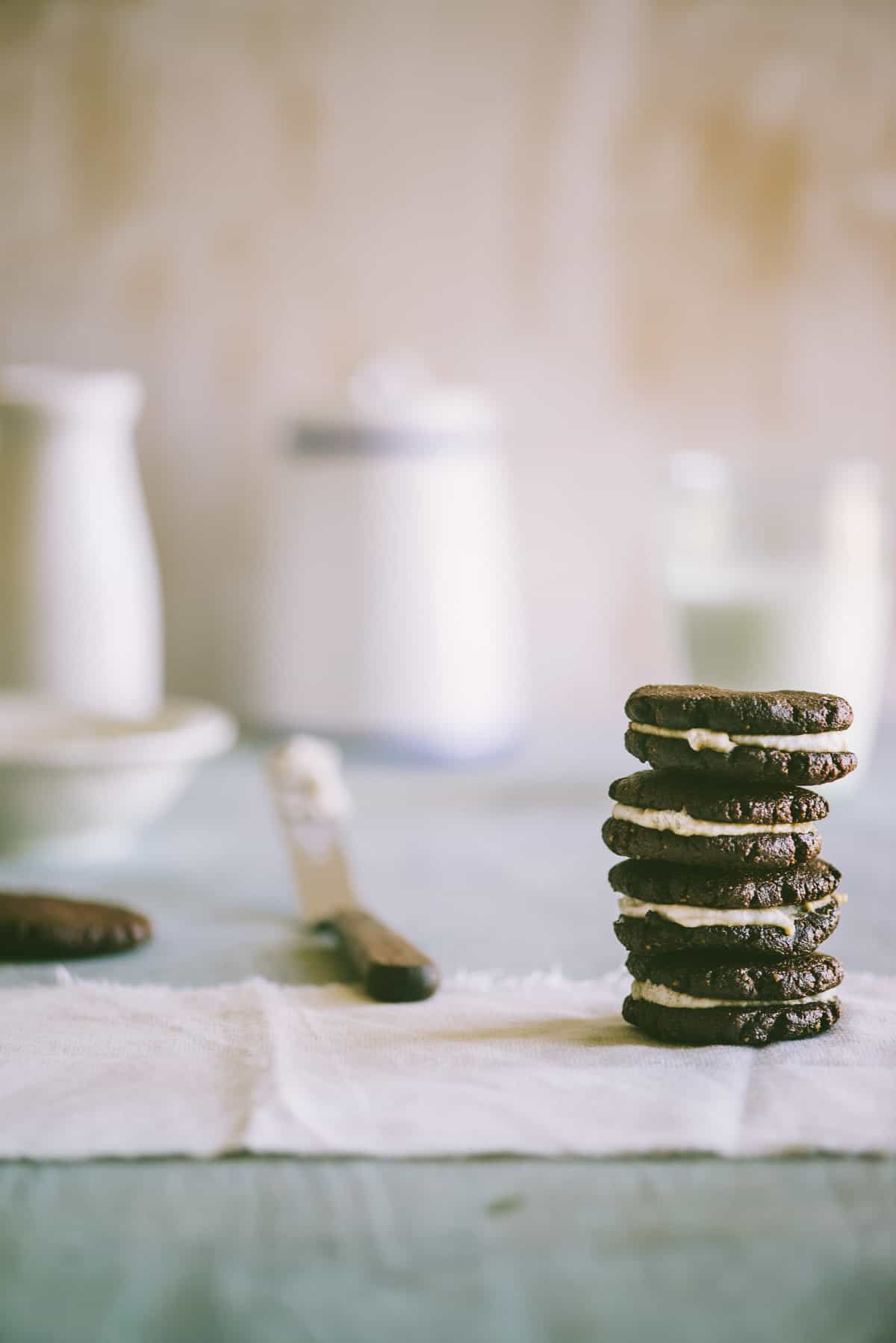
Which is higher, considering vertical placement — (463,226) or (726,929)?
(463,226)

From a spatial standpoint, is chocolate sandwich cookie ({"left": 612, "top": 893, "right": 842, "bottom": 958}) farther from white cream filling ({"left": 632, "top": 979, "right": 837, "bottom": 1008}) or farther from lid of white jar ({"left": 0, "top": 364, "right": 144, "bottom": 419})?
lid of white jar ({"left": 0, "top": 364, "right": 144, "bottom": 419})

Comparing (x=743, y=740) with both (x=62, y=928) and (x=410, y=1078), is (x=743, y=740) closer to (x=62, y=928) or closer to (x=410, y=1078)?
(x=410, y=1078)

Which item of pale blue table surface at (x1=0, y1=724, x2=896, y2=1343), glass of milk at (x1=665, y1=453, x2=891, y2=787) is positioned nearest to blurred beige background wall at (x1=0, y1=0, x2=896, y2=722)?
glass of milk at (x1=665, y1=453, x2=891, y2=787)

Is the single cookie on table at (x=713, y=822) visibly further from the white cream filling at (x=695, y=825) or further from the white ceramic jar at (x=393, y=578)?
the white ceramic jar at (x=393, y=578)

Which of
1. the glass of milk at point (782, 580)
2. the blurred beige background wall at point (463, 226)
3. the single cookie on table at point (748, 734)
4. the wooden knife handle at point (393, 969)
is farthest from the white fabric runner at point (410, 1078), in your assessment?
the blurred beige background wall at point (463, 226)

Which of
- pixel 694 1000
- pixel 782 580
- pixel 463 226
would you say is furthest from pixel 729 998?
pixel 463 226

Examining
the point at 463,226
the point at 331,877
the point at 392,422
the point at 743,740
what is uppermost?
the point at 463,226
